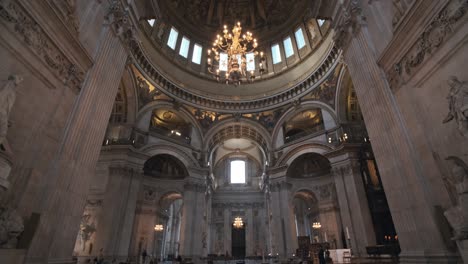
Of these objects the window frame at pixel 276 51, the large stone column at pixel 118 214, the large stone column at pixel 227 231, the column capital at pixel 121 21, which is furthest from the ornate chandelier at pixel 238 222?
the column capital at pixel 121 21

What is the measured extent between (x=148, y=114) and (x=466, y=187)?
52.6 feet

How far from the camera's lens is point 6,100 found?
4102mm

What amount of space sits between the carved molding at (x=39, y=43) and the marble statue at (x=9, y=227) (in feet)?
11.1

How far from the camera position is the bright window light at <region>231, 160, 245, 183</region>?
97.5ft

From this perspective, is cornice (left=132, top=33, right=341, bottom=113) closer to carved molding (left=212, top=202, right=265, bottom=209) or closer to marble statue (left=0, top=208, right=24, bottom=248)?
marble statue (left=0, top=208, right=24, bottom=248)

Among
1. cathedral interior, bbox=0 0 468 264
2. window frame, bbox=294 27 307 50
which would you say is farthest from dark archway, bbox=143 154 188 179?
window frame, bbox=294 27 307 50

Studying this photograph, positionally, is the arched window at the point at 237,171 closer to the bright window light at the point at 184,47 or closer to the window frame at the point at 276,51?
the window frame at the point at 276,51

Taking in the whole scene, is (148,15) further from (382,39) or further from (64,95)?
(382,39)

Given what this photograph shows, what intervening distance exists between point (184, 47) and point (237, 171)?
16583mm

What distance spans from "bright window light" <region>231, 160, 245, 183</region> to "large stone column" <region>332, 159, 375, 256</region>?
638 inches

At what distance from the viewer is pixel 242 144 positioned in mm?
28328

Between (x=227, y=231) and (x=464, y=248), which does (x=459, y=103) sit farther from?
(x=227, y=231)

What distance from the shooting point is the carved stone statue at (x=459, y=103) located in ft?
13.4

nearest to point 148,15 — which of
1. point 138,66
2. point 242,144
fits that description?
point 138,66
